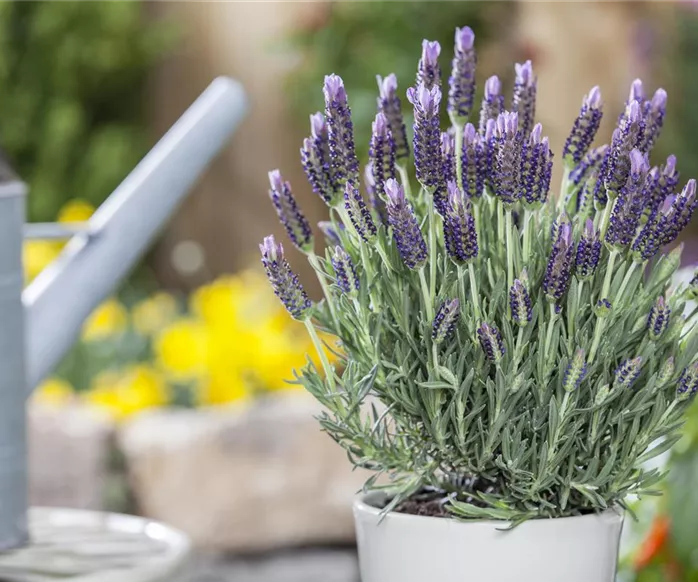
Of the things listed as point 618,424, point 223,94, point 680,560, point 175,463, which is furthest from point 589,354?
point 175,463

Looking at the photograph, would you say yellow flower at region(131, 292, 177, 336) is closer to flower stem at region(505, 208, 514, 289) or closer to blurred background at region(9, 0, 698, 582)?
blurred background at region(9, 0, 698, 582)

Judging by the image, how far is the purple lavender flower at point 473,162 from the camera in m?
0.48

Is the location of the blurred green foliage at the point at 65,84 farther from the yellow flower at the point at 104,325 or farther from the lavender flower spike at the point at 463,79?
the lavender flower spike at the point at 463,79

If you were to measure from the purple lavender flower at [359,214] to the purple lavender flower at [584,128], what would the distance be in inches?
4.4

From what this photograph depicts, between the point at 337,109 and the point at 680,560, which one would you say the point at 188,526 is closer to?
the point at 680,560

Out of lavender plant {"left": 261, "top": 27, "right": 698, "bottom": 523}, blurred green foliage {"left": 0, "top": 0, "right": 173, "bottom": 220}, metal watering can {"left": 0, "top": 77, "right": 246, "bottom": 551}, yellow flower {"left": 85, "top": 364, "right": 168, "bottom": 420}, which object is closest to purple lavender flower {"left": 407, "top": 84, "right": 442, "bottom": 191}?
lavender plant {"left": 261, "top": 27, "right": 698, "bottom": 523}

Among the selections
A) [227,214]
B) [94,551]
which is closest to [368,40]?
[227,214]

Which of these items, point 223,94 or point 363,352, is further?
point 223,94

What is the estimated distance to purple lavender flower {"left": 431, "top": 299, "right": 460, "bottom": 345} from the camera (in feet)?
1.48

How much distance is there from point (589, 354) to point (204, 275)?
3.95m

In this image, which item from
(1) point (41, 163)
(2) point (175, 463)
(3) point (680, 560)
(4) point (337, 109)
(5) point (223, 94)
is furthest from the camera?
(1) point (41, 163)

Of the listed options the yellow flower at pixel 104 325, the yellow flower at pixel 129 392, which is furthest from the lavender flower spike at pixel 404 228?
the yellow flower at pixel 104 325

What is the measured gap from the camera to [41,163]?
4191mm

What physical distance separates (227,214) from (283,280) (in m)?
3.97
